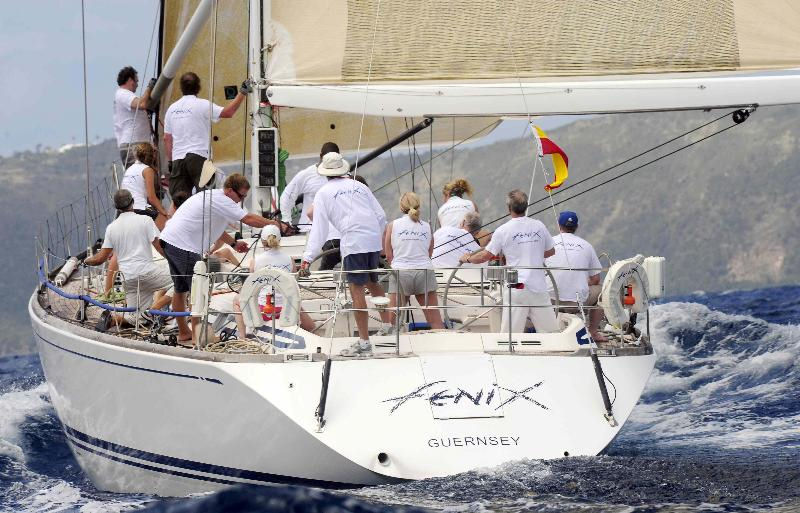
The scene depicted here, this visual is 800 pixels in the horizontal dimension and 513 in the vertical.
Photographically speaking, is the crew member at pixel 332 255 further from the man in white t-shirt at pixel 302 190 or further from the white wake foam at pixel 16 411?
the white wake foam at pixel 16 411

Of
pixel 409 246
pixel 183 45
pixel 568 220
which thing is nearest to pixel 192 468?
pixel 409 246

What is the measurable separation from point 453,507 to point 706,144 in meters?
65.8

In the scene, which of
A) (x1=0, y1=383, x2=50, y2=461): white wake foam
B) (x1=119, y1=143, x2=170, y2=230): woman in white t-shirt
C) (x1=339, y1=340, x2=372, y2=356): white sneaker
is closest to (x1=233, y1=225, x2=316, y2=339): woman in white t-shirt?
(x1=339, y1=340, x2=372, y2=356): white sneaker

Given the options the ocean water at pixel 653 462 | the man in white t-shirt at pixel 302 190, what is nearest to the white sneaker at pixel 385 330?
the ocean water at pixel 653 462

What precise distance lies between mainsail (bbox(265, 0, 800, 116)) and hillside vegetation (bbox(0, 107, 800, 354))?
170 ft

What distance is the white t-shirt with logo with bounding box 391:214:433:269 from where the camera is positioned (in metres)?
12.2

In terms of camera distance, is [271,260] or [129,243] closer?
[271,260]

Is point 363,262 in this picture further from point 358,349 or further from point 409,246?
point 358,349

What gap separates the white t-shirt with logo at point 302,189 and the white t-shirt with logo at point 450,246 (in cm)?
132

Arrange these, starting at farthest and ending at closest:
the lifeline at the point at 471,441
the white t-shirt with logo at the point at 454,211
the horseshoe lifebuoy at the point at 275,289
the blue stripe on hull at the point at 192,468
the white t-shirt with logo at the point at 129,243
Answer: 1. the white t-shirt with logo at the point at 454,211
2. the white t-shirt with logo at the point at 129,243
3. the horseshoe lifebuoy at the point at 275,289
4. the blue stripe on hull at the point at 192,468
5. the lifeline at the point at 471,441

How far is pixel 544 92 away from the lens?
497 inches

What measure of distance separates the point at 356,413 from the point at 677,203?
66.3 meters

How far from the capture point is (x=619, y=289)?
11836 millimetres

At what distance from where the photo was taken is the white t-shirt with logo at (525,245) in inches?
481
